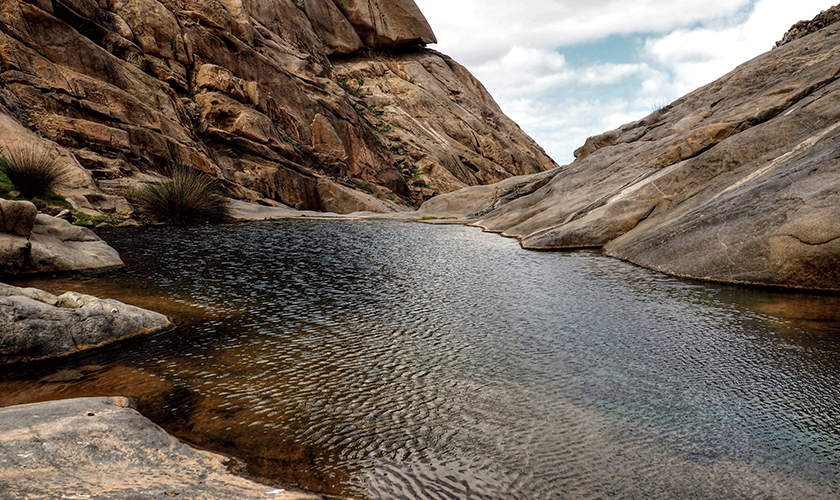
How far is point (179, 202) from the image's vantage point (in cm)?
1945

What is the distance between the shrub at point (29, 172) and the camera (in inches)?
597

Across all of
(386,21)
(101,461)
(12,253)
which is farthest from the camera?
(386,21)

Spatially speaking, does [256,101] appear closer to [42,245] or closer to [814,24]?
[42,245]

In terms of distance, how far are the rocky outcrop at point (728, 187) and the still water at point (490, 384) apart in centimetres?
86

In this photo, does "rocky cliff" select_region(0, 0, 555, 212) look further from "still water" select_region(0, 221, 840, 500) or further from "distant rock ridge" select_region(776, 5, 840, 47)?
"distant rock ridge" select_region(776, 5, 840, 47)

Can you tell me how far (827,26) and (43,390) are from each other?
69.2ft

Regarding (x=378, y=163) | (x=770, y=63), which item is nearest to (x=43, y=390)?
(x=770, y=63)

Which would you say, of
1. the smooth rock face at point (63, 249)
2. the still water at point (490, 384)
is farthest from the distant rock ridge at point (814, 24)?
the smooth rock face at point (63, 249)

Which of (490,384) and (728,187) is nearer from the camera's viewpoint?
(490,384)

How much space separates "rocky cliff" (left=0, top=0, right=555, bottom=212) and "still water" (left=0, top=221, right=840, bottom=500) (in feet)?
48.0

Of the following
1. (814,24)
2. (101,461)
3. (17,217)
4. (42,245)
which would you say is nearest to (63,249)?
(42,245)

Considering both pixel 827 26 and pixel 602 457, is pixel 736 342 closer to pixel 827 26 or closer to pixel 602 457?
pixel 602 457

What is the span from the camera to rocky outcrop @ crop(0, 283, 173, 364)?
550 cm

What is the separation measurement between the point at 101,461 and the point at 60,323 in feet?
10.9
